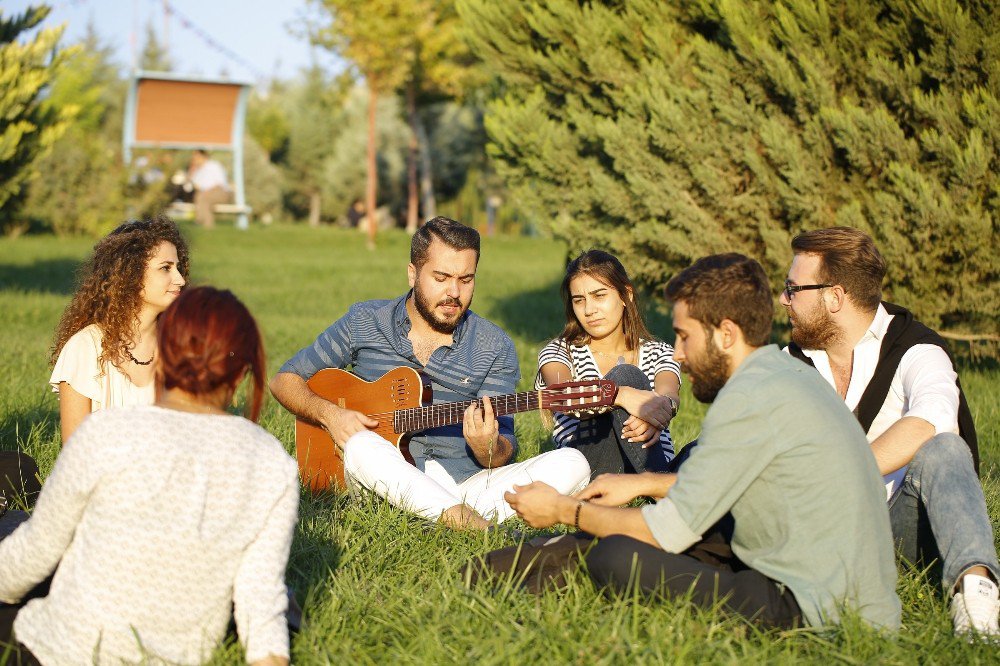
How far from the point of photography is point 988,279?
330 inches

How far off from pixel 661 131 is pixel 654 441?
4.78 metres

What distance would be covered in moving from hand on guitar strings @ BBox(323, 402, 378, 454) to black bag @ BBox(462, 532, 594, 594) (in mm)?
1423

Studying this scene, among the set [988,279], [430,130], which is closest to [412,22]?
[430,130]

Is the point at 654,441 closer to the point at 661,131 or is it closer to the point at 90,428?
the point at 90,428

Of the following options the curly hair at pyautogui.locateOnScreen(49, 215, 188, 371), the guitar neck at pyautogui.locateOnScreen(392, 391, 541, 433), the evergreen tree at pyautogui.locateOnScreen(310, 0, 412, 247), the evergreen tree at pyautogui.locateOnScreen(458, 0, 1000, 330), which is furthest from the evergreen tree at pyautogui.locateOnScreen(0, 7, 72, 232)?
the evergreen tree at pyautogui.locateOnScreen(310, 0, 412, 247)

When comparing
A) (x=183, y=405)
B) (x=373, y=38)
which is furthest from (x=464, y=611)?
(x=373, y=38)

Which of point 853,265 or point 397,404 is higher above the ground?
point 853,265

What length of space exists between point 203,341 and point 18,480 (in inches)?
94.3

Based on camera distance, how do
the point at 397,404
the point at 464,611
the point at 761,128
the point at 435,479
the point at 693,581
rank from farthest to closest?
the point at 761,128
the point at 397,404
the point at 435,479
the point at 464,611
the point at 693,581

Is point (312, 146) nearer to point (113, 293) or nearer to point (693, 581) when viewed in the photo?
point (113, 293)

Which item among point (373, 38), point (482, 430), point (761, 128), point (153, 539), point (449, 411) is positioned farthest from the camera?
point (373, 38)

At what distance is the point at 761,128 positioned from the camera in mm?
8742

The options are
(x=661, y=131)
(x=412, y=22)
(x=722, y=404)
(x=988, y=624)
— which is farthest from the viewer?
(x=412, y=22)

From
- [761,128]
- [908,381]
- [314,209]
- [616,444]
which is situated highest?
[314,209]
